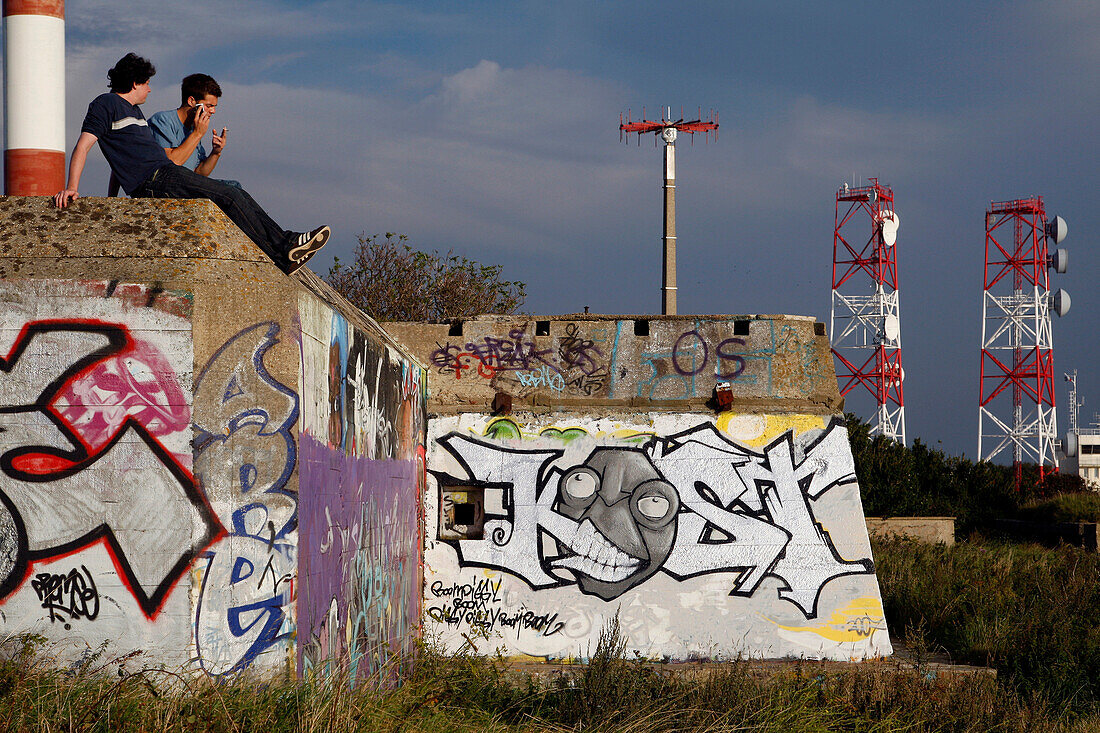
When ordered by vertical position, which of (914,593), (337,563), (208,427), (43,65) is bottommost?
(914,593)

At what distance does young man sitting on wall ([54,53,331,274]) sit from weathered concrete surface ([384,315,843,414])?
15.3 feet

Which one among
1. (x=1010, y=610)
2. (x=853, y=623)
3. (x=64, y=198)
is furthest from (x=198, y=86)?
(x=1010, y=610)

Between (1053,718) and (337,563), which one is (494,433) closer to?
(337,563)

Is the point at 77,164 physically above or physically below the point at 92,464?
above

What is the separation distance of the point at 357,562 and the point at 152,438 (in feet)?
6.96

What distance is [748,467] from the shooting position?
10102 millimetres

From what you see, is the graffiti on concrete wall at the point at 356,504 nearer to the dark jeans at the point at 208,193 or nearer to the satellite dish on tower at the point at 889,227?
the dark jeans at the point at 208,193

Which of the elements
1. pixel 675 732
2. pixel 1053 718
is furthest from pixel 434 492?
pixel 1053 718

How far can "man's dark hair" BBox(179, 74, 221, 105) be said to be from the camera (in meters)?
6.35

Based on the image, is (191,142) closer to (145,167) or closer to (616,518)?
(145,167)

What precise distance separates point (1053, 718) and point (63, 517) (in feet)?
25.1

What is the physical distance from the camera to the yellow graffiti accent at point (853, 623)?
9.78m

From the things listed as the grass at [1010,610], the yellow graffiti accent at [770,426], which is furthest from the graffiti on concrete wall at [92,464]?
the grass at [1010,610]

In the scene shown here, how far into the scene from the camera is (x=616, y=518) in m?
10.1
